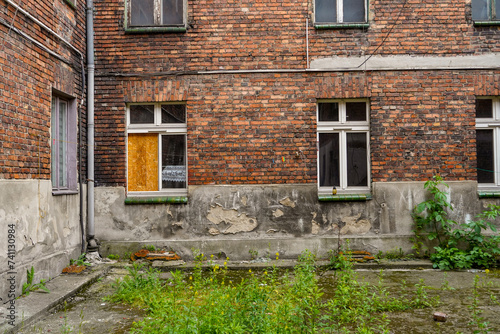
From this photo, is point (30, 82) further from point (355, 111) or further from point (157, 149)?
point (355, 111)

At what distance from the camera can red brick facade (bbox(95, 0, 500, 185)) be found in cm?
791

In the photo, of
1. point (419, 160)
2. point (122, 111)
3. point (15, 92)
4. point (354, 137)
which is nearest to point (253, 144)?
point (354, 137)

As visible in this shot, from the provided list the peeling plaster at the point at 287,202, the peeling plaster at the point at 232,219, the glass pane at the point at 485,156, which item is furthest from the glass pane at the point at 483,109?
the peeling plaster at the point at 232,219

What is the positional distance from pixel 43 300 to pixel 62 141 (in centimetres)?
297

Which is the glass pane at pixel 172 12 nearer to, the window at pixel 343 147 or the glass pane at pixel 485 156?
the window at pixel 343 147

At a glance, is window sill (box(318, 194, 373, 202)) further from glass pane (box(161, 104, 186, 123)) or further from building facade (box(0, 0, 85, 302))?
building facade (box(0, 0, 85, 302))

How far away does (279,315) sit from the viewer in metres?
3.79

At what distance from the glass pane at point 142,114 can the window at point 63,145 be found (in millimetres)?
1080

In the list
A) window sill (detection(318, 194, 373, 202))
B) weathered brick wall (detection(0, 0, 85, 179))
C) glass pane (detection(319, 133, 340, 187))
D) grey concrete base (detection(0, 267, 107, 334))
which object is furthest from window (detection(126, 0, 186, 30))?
grey concrete base (detection(0, 267, 107, 334))

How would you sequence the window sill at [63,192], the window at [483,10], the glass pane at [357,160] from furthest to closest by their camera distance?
1. the glass pane at [357,160]
2. the window at [483,10]
3. the window sill at [63,192]

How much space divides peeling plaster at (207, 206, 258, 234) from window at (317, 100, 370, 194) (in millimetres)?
1513

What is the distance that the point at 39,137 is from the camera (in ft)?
20.7

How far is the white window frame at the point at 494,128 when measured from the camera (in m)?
8.10

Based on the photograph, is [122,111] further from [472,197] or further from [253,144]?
[472,197]
